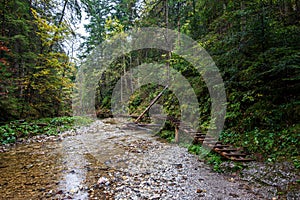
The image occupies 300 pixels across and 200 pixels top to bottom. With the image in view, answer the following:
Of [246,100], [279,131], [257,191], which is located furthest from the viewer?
[246,100]

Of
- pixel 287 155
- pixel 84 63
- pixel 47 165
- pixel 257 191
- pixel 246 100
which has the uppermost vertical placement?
pixel 84 63

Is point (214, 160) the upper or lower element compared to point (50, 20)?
lower

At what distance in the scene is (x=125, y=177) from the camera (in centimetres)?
461

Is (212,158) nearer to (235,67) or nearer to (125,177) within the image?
(125,177)

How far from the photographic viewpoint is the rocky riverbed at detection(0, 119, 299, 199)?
3656mm

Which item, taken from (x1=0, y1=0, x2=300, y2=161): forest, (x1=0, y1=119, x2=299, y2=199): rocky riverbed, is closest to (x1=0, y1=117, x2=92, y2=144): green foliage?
(x1=0, y1=0, x2=300, y2=161): forest

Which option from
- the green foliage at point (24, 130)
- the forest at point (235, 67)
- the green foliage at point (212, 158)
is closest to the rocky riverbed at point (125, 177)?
the green foliage at point (212, 158)

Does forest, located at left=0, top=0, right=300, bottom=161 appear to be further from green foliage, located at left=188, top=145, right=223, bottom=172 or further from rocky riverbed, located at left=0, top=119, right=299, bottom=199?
rocky riverbed, located at left=0, top=119, right=299, bottom=199

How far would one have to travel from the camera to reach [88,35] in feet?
93.2

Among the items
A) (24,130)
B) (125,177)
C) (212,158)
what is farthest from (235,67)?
(24,130)

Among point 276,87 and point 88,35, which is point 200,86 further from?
point 88,35

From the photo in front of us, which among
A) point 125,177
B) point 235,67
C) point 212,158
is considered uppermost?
point 235,67

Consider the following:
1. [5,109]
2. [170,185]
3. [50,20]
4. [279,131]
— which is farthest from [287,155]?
[50,20]

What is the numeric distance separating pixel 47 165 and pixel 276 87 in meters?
7.34
